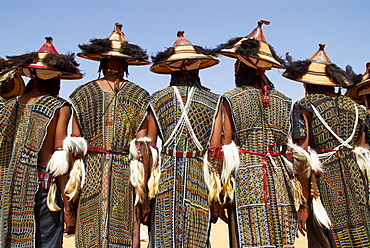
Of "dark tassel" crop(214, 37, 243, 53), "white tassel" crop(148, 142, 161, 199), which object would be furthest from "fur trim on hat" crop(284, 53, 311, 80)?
"white tassel" crop(148, 142, 161, 199)

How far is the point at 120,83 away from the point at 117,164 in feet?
2.76

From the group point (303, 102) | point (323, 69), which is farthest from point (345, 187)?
point (323, 69)

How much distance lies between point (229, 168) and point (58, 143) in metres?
1.70

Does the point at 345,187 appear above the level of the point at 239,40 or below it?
below

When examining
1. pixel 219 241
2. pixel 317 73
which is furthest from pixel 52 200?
pixel 219 241

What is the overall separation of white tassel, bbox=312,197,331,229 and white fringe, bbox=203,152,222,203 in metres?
1.13

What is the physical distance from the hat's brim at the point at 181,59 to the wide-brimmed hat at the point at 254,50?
20 centimetres

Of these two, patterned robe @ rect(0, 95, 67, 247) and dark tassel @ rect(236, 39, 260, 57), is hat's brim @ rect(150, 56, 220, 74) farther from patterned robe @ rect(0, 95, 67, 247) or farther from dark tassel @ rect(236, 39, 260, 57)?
patterned robe @ rect(0, 95, 67, 247)

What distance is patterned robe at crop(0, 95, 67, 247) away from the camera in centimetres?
406

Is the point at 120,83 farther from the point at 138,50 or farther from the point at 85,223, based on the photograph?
the point at 85,223

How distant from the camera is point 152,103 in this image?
4.30 m

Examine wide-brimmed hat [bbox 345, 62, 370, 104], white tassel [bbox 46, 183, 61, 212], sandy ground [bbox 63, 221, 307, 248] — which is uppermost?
wide-brimmed hat [bbox 345, 62, 370, 104]

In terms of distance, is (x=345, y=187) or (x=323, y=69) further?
(x=323, y=69)

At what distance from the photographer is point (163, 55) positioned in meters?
4.57
